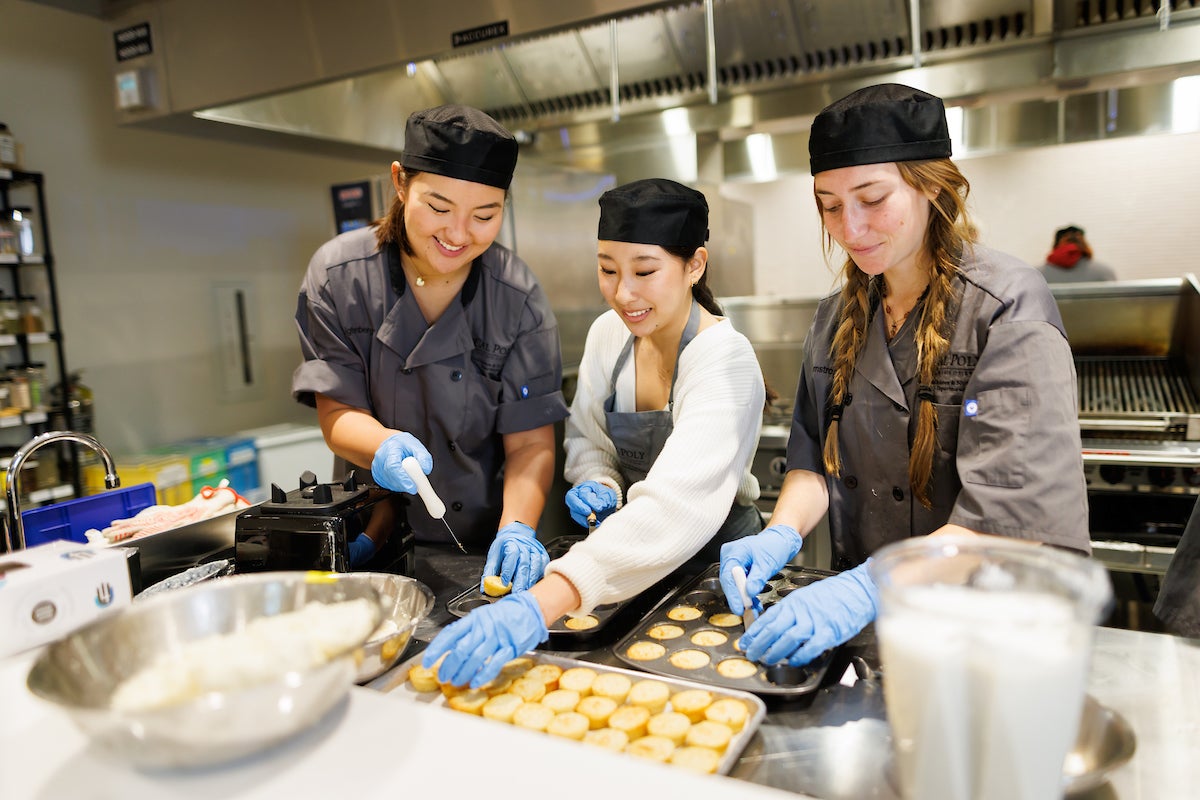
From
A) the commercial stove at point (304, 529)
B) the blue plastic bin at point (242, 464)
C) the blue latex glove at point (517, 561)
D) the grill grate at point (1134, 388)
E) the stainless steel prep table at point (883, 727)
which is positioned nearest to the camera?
the stainless steel prep table at point (883, 727)

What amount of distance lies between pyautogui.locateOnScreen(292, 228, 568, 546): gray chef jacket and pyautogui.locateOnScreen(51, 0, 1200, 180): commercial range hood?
1.11m

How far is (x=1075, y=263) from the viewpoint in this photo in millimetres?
3916

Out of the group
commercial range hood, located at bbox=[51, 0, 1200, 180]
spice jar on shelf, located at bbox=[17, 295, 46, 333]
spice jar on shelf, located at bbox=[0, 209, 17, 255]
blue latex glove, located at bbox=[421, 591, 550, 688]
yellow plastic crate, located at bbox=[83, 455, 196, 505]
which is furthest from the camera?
yellow plastic crate, located at bbox=[83, 455, 196, 505]

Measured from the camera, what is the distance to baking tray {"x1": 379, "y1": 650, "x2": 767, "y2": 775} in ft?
3.42

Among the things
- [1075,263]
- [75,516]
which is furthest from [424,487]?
[1075,263]

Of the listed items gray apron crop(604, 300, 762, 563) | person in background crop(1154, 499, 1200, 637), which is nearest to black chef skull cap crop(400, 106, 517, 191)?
gray apron crop(604, 300, 762, 563)

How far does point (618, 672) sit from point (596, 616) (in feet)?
0.92

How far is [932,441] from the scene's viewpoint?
1.53m

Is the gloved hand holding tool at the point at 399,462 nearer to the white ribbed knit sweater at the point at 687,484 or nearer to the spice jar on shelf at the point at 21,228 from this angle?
the white ribbed knit sweater at the point at 687,484

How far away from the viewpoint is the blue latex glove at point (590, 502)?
187cm

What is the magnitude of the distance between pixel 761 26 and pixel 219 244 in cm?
336

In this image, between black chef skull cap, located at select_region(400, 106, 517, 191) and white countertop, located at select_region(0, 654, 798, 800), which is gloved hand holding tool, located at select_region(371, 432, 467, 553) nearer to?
black chef skull cap, located at select_region(400, 106, 517, 191)

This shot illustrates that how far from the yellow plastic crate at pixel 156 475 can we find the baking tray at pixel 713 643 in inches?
124

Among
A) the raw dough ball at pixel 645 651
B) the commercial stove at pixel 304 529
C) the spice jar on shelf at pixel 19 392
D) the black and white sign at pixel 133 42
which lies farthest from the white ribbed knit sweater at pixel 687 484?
the black and white sign at pixel 133 42
